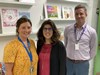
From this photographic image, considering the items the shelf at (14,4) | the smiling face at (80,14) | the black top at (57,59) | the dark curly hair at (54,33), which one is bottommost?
the black top at (57,59)

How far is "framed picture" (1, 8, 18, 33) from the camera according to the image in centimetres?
239

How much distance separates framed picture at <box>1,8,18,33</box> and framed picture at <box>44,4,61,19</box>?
640 mm

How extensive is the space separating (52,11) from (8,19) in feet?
3.06

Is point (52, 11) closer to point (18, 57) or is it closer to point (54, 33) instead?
point (54, 33)

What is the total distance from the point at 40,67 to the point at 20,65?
1.00 feet

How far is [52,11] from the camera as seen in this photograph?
309cm

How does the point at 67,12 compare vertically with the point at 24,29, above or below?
above

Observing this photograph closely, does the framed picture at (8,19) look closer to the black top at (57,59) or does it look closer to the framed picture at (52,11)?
the framed picture at (52,11)

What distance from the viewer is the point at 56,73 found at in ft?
6.50

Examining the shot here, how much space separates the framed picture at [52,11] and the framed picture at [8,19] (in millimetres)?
640

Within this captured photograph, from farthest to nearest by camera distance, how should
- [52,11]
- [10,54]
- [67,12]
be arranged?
[67,12] < [52,11] < [10,54]

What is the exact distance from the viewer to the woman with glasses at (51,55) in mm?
1960

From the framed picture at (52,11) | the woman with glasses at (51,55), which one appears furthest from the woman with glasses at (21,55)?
the framed picture at (52,11)

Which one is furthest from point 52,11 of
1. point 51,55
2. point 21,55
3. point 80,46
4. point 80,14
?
point 21,55
